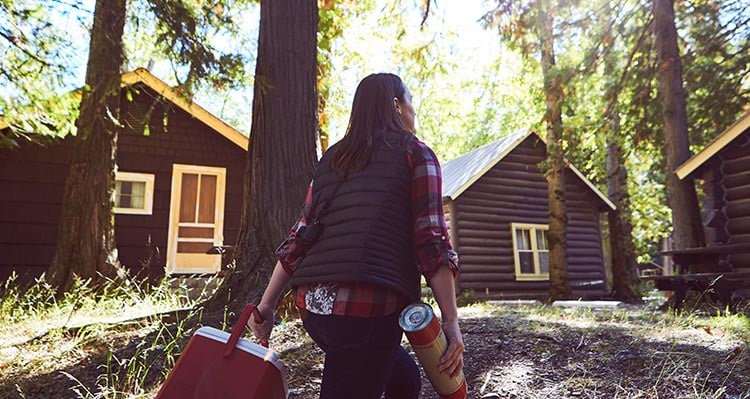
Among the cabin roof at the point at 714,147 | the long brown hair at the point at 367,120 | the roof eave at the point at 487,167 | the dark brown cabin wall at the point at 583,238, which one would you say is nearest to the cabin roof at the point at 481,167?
the roof eave at the point at 487,167

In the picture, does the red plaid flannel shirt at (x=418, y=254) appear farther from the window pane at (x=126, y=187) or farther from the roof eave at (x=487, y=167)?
the roof eave at (x=487, y=167)

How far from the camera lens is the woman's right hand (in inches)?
82.1

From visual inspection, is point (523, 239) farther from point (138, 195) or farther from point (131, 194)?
point (131, 194)

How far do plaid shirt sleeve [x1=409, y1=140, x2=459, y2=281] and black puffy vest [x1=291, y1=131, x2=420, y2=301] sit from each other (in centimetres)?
3

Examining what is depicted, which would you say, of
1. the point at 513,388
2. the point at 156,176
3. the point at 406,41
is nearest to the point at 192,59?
the point at 513,388

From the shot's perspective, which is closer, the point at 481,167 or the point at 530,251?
the point at 481,167

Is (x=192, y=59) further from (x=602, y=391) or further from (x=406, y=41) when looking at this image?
(x=406, y=41)

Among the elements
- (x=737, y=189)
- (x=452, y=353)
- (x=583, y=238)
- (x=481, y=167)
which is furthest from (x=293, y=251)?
(x=583, y=238)

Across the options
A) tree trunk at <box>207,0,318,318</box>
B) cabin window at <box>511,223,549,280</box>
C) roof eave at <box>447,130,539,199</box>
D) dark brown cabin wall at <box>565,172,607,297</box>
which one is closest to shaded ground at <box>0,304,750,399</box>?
tree trunk at <box>207,0,318,318</box>

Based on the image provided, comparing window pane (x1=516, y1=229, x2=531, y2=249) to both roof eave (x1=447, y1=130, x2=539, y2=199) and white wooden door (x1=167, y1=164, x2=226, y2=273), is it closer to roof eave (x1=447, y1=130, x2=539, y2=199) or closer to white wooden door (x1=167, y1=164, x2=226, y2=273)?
roof eave (x1=447, y1=130, x2=539, y2=199)

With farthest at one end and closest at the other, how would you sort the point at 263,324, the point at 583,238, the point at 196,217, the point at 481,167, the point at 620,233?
1. the point at 583,238
2. the point at 620,233
3. the point at 481,167
4. the point at 196,217
5. the point at 263,324

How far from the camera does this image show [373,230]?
69.3 inches

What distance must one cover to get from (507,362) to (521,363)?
97 millimetres

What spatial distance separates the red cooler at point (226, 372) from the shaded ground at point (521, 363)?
1.78 meters
